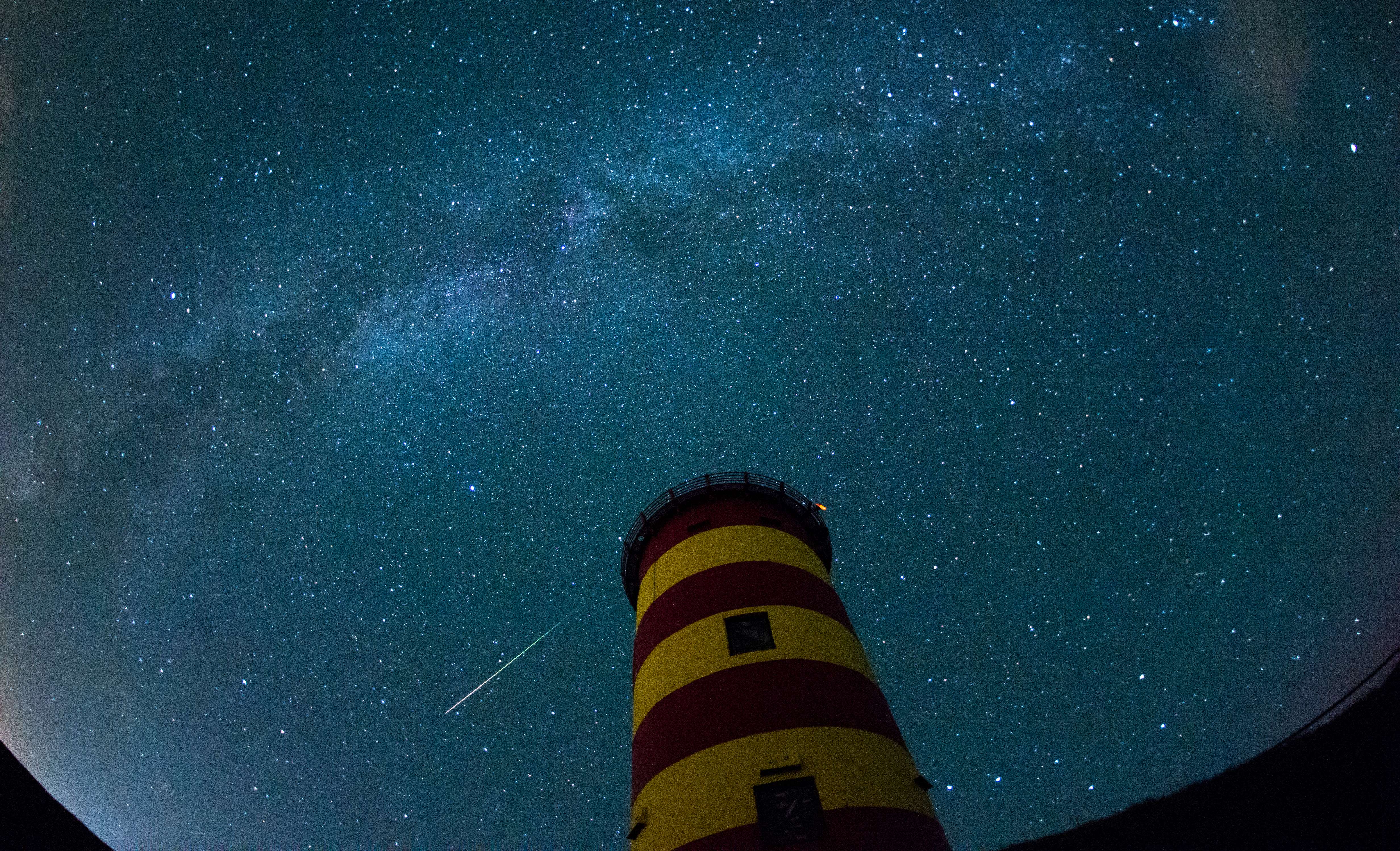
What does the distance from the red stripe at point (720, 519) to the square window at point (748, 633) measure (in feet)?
8.91

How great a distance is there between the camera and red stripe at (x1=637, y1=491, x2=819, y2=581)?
50.7 ft

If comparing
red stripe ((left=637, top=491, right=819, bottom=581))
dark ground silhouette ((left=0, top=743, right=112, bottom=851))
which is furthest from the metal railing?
dark ground silhouette ((left=0, top=743, right=112, bottom=851))

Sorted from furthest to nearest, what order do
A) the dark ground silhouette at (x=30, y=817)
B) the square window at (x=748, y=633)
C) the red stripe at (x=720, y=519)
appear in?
the red stripe at (x=720, y=519) < the square window at (x=748, y=633) < the dark ground silhouette at (x=30, y=817)

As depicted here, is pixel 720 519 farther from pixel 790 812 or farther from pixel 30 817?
pixel 30 817

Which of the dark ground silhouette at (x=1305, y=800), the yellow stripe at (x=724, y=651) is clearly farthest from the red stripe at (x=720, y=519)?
the dark ground silhouette at (x=1305, y=800)

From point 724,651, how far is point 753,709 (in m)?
1.35

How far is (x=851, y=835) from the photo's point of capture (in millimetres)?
9633

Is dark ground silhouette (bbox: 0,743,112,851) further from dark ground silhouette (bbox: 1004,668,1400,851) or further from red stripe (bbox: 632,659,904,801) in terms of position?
dark ground silhouette (bbox: 1004,668,1400,851)

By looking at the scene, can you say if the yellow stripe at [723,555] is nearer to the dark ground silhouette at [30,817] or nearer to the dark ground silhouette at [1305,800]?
the dark ground silhouette at [30,817]

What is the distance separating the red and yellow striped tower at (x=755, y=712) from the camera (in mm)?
9938

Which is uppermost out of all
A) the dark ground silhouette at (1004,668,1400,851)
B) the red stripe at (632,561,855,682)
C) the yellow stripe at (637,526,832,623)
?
the yellow stripe at (637,526,832,623)

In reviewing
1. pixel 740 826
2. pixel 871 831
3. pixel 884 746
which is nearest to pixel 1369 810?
pixel 884 746

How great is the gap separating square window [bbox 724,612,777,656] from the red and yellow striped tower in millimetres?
27

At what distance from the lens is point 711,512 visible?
15.8 metres
